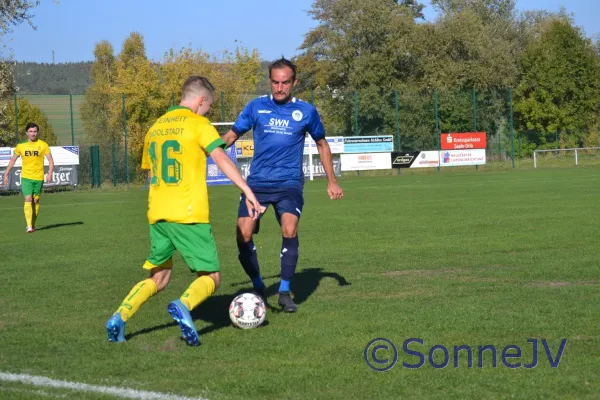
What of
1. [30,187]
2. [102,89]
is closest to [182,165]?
[30,187]

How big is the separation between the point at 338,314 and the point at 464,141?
122ft

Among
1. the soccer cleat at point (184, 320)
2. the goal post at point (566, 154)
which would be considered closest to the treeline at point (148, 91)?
the goal post at point (566, 154)

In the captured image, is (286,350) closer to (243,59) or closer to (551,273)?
(551,273)

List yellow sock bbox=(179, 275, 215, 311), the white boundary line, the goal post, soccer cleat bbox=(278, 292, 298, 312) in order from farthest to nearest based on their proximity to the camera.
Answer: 1. the goal post
2. soccer cleat bbox=(278, 292, 298, 312)
3. yellow sock bbox=(179, 275, 215, 311)
4. the white boundary line

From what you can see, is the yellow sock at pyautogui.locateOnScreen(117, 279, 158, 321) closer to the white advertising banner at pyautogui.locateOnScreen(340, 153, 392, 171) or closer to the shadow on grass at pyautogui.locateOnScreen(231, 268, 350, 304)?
the shadow on grass at pyautogui.locateOnScreen(231, 268, 350, 304)

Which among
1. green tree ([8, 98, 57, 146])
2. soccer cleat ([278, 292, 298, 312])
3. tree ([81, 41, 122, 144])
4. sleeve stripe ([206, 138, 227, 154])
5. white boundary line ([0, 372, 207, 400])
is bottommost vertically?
white boundary line ([0, 372, 207, 400])

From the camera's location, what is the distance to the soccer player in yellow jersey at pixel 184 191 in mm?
6180

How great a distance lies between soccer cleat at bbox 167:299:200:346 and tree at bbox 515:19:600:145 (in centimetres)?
5384

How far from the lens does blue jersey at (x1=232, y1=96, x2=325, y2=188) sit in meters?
7.80

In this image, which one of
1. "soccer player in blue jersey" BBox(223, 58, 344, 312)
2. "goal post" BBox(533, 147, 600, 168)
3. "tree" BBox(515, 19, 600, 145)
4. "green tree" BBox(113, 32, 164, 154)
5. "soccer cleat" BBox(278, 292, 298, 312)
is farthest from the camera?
"tree" BBox(515, 19, 600, 145)

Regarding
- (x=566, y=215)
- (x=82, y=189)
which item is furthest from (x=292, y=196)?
(x=82, y=189)

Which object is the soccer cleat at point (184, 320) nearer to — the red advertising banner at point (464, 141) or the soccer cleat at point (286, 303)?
the soccer cleat at point (286, 303)

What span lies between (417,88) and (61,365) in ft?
190

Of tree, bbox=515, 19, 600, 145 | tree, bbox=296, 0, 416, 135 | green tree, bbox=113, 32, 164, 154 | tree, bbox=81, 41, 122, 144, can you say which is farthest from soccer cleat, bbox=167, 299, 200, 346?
tree, bbox=515, 19, 600, 145
